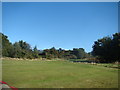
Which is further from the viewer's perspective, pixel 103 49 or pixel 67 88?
pixel 103 49

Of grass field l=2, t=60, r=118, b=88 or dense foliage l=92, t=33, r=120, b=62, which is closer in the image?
grass field l=2, t=60, r=118, b=88

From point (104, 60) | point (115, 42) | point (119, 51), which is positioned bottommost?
point (104, 60)

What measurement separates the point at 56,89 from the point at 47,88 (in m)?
0.40

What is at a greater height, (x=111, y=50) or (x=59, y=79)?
(x=111, y=50)

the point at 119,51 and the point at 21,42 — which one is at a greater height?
the point at 21,42

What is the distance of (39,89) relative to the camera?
5375 millimetres

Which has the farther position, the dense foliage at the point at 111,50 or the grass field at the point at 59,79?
the dense foliage at the point at 111,50

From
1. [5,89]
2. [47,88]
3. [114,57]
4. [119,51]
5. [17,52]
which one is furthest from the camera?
[17,52]

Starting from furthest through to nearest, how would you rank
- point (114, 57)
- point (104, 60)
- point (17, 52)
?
point (17, 52) < point (104, 60) < point (114, 57)

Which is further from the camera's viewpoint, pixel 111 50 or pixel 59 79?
pixel 111 50

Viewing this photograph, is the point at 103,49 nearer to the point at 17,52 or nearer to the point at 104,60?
the point at 104,60

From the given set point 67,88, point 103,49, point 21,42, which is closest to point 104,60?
point 103,49

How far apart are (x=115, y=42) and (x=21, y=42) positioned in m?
43.7

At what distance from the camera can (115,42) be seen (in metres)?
30.3
